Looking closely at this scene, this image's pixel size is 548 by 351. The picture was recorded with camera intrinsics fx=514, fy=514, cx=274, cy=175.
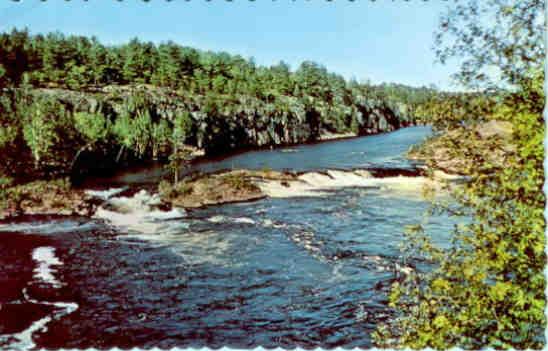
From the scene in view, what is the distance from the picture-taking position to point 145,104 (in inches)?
3639

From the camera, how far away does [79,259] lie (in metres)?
27.9

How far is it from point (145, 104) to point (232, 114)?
874 inches

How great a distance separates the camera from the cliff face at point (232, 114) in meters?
90.2

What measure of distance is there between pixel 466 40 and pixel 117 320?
16.5 m

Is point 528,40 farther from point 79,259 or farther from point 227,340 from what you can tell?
point 79,259

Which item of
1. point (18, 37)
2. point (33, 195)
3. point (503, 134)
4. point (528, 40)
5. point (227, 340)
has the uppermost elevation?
point (18, 37)

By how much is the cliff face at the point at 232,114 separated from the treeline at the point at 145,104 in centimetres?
26

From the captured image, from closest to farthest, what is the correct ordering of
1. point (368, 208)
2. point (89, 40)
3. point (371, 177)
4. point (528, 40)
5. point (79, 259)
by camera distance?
point (528, 40) → point (79, 259) → point (368, 208) → point (371, 177) → point (89, 40)

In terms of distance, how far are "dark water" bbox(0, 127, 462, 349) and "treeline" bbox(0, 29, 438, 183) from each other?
24550 millimetres

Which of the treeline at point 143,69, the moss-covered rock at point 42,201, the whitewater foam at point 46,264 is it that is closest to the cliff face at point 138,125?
the treeline at point 143,69

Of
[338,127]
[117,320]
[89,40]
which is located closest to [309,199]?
[117,320]

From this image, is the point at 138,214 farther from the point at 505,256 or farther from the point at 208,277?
the point at 505,256

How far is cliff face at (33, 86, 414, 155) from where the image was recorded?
90.2 metres

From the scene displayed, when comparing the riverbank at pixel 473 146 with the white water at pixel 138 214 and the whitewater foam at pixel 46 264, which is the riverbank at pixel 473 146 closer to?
the whitewater foam at pixel 46 264
